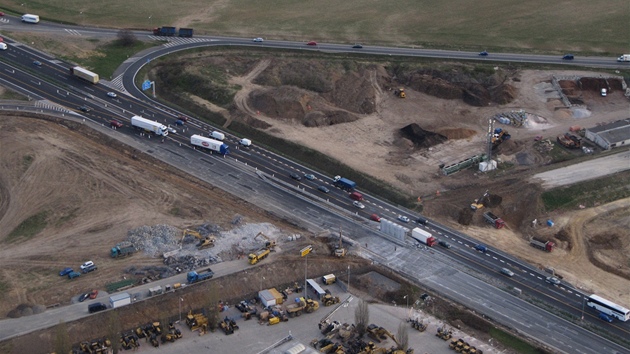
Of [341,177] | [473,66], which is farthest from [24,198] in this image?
[473,66]

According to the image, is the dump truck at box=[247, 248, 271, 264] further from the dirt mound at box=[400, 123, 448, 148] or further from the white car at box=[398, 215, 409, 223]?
the dirt mound at box=[400, 123, 448, 148]

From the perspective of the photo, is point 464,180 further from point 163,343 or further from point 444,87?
point 163,343

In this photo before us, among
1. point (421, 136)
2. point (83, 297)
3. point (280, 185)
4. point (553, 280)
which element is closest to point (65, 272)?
point (83, 297)

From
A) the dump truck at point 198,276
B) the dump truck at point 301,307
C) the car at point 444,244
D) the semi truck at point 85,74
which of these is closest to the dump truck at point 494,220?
the car at point 444,244

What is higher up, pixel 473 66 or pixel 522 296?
pixel 473 66

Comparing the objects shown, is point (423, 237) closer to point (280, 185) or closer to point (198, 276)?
point (280, 185)
